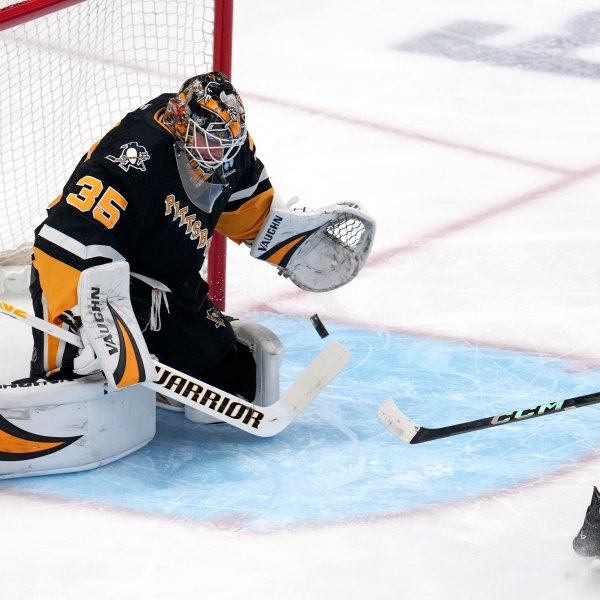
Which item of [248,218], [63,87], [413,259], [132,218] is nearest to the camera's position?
[132,218]

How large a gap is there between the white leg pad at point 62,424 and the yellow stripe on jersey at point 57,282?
154 mm

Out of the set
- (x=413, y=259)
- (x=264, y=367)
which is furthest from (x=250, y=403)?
(x=413, y=259)

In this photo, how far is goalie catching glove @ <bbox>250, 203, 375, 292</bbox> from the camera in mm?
3215

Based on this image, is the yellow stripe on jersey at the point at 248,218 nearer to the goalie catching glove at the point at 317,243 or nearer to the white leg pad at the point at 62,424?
the goalie catching glove at the point at 317,243

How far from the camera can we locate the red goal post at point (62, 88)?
12.6ft

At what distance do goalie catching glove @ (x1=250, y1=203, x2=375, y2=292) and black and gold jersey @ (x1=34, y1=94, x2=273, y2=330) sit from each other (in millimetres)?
199

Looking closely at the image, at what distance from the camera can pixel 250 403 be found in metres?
3.00

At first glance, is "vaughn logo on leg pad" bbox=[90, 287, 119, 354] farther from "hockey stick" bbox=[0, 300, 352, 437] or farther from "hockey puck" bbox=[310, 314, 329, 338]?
"hockey puck" bbox=[310, 314, 329, 338]

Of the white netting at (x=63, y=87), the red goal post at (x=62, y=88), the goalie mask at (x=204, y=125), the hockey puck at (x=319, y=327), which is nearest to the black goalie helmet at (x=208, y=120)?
the goalie mask at (x=204, y=125)

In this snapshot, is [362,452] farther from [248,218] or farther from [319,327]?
[248,218]

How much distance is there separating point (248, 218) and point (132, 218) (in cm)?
45

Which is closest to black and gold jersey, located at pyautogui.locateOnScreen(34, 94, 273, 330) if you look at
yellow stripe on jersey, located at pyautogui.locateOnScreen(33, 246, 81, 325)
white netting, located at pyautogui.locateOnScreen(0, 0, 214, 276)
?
yellow stripe on jersey, located at pyautogui.locateOnScreen(33, 246, 81, 325)

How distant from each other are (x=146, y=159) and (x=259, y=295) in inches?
40.1

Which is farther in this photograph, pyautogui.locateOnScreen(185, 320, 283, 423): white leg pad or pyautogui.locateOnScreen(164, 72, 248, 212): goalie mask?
pyautogui.locateOnScreen(185, 320, 283, 423): white leg pad
